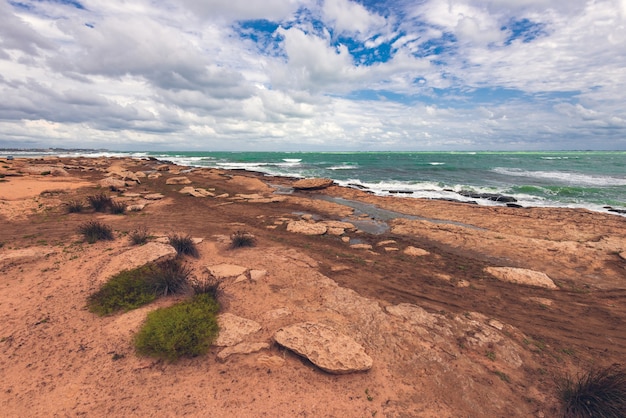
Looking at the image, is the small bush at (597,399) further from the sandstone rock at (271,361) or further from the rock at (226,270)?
the rock at (226,270)

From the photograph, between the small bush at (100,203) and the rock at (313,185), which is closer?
the small bush at (100,203)

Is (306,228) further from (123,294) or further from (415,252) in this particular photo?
(123,294)

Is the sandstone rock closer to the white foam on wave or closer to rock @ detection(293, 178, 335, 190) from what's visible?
rock @ detection(293, 178, 335, 190)

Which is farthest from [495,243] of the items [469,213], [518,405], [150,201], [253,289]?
[150,201]

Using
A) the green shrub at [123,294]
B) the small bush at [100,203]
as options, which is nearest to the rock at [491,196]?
the green shrub at [123,294]

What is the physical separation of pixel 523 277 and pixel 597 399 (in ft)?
17.0

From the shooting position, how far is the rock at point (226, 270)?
7477mm

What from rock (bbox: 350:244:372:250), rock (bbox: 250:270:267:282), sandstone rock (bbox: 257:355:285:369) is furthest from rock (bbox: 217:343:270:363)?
rock (bbox: 350:244:372:250)

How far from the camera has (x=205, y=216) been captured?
591 inches

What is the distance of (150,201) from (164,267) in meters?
12.7

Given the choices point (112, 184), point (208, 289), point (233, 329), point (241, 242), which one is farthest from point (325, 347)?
point (112, 184)

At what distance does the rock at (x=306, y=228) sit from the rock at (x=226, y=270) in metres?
4.89

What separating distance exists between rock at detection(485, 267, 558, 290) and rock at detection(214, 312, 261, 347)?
7885 mm

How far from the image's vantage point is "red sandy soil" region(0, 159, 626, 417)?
4012mm
